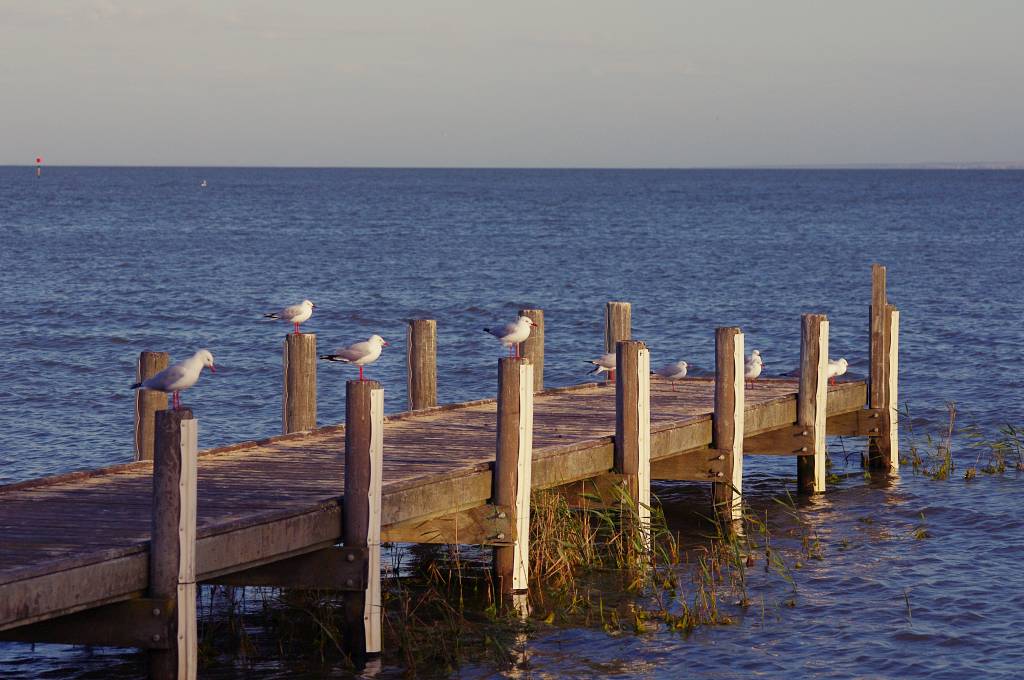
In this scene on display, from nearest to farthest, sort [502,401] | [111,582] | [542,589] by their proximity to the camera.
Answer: [111,582] → [502,401] → [542,589]

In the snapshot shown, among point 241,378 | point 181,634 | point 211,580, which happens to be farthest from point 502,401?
point 241,378

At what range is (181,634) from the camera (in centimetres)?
877

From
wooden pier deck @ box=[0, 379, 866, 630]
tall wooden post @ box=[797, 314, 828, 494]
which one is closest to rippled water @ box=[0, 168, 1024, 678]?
tall wooden post @ box=[797, 314, 828, 494]

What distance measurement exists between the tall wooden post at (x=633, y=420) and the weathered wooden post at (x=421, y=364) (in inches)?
112

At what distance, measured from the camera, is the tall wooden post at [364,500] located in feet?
32.8

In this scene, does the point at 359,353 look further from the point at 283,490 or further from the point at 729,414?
the point at 729,414

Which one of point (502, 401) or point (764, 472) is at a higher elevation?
point (502, 401)

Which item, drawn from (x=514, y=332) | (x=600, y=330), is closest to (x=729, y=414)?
(x=514, y=332)

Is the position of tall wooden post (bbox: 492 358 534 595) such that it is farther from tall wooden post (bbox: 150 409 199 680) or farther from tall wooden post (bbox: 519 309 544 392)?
tall wooden post (bbox: 519 309 544 392)

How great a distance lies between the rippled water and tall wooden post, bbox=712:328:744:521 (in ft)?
3.87

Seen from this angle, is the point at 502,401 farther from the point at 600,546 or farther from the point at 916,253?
the point at 916,253

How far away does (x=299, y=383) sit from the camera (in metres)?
13.9

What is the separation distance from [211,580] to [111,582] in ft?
5.13

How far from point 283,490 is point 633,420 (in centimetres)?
378
